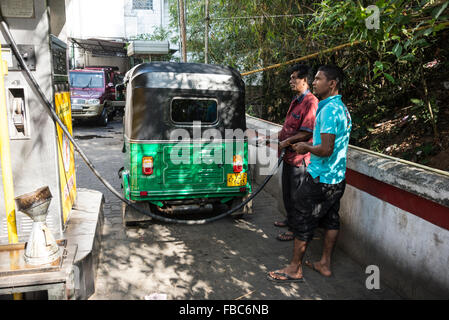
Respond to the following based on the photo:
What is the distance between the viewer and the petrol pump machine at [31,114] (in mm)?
Result: 3092

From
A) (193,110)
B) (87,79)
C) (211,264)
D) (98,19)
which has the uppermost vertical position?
(98,19)

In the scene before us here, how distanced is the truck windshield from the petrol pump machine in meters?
13.4

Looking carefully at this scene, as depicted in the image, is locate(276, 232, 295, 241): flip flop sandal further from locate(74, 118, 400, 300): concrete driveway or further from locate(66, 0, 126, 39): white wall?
locate(66, 0, 126, 39): white wall

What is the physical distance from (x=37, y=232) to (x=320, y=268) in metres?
2.79

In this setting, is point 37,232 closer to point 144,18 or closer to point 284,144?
point 284,144

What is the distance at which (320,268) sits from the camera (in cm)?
396

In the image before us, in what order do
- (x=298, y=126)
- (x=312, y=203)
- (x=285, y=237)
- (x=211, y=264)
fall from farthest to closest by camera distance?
(x=285, y=237)
(x=298, y=126)
(x=211, y=264)
(x=312, y=203)

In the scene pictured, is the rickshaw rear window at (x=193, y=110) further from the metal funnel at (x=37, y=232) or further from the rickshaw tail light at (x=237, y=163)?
the metal funnel at (x=37, y=232)

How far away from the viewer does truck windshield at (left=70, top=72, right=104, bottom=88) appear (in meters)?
16.0

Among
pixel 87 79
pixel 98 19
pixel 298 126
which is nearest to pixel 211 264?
pixel 298 126

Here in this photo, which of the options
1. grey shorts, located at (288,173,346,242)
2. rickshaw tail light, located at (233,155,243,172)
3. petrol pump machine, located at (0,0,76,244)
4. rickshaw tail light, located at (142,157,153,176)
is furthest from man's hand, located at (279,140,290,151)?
petrol pump machine, located at (0,0,76,244)

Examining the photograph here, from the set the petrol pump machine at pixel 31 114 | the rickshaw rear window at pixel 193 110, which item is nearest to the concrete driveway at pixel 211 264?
the petrol pump machine at pixel 31 114

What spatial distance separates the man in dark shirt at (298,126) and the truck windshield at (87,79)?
13.5 metres
